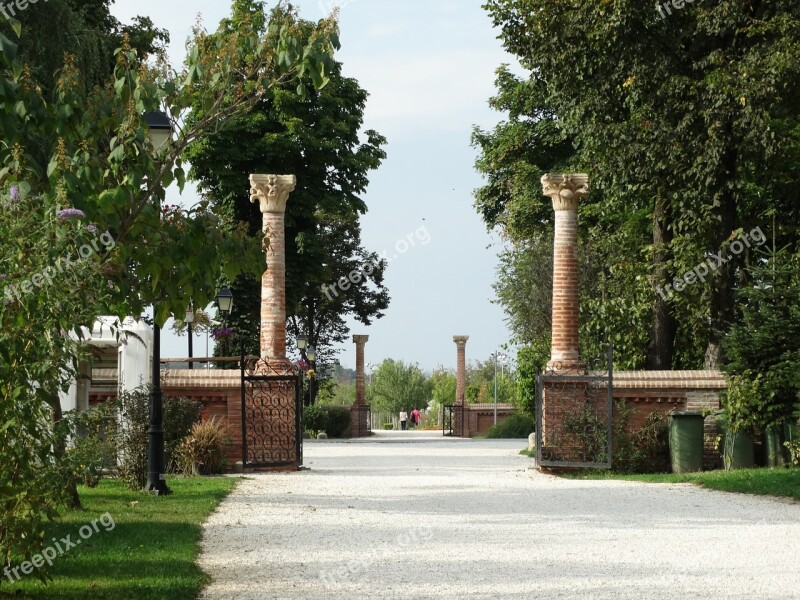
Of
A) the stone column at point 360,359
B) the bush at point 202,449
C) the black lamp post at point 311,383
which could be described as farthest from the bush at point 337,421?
the bush at point 202,449

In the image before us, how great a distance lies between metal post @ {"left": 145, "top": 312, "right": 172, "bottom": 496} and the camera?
15.9 metres

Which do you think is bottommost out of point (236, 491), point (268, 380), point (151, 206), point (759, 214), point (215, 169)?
point (236, 491)

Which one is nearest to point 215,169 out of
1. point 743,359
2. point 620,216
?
point 620,216

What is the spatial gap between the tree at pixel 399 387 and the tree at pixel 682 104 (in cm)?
3705

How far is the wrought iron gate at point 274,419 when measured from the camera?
20938 millimetres

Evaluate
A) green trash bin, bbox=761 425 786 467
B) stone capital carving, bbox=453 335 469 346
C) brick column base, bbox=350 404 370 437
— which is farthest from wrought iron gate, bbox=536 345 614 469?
stone capital carving, bbox=453 335 469 346

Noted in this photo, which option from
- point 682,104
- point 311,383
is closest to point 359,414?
point 311,383

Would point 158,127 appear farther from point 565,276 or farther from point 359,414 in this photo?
point 359,414

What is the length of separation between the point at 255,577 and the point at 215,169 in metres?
29.0

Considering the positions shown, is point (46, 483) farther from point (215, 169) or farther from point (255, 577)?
point (215, 169)

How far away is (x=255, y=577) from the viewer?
8.80m

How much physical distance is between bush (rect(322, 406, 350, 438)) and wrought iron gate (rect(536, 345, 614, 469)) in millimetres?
24944

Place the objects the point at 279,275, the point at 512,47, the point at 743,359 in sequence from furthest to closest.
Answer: the point at 512,47 < the point at 279,275 < the point at 743,359

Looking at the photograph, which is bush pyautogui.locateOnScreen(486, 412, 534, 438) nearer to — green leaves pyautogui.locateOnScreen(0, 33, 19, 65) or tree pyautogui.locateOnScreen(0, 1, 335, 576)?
tree pyautogui.locateOnScreen(0, 1, 335, 576)
